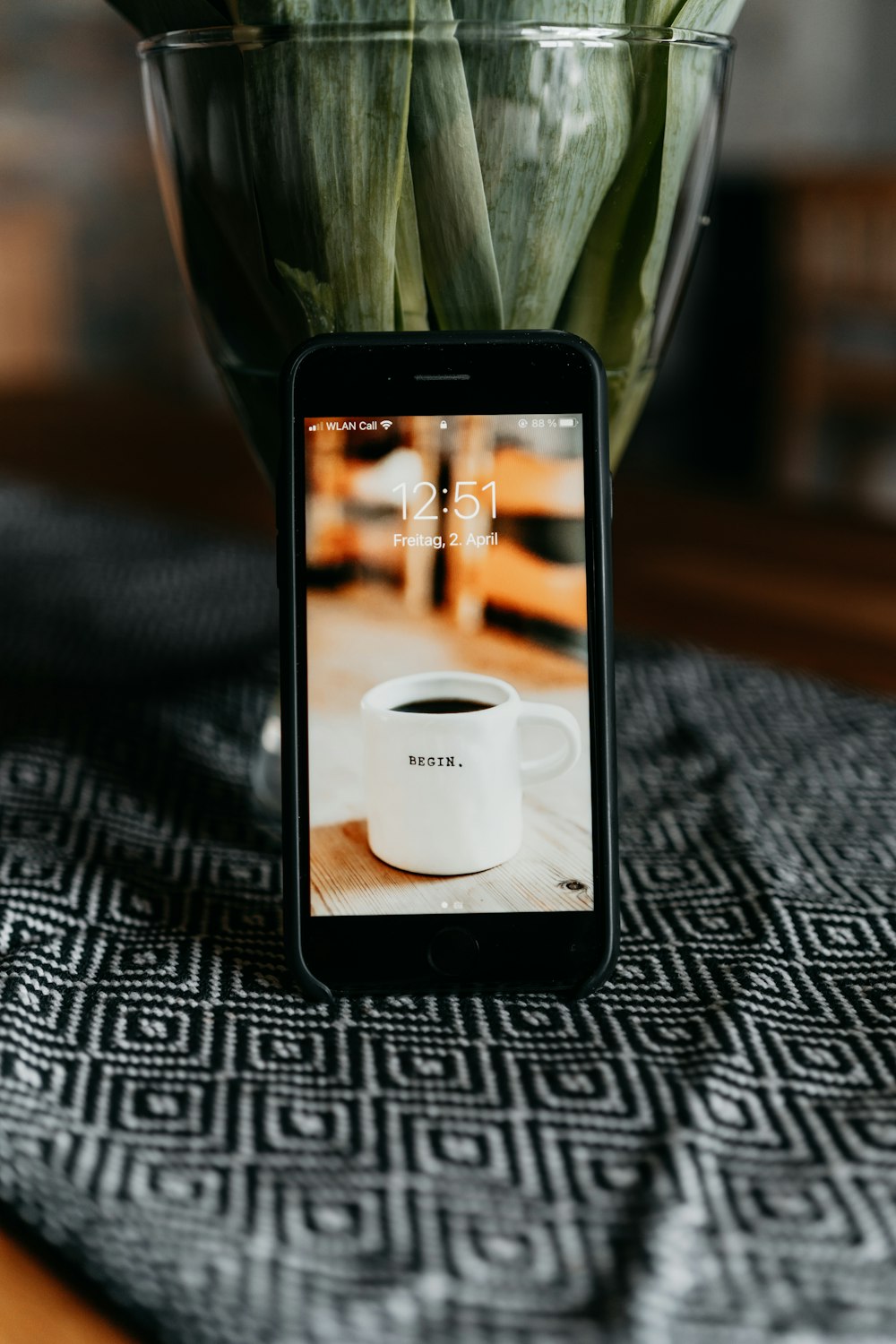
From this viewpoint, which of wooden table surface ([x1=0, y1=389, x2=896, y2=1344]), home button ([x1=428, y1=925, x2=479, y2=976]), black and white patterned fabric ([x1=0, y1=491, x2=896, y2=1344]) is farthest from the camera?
wooden table surface ([x1=0, y1=389, x2=896, y2=1344])

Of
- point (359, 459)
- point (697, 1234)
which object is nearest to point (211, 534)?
point (359, 459)

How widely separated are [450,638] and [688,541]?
44 cm

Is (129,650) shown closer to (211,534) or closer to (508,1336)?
(211,534)

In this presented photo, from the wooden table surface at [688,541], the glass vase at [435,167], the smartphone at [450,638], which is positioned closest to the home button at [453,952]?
the smartphone at [450,638]

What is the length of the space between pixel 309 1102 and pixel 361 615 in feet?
0.43

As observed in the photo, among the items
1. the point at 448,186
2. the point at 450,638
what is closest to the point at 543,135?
the point at 448,186

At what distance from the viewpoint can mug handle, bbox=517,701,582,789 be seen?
35cm

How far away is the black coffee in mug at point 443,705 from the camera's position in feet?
1.15

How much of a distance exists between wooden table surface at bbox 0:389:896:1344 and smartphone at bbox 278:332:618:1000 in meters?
0.27

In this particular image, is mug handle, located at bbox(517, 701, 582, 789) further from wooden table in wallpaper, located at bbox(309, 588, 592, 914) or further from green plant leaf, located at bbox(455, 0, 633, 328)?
green plant leaf, located at bbox(455, 0, 633, 328)

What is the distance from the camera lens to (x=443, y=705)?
35 centimetres

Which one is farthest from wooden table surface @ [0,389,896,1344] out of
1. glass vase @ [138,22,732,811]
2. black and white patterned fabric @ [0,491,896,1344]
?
glass vase @ [138,22,732,811]

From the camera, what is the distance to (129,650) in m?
0.61

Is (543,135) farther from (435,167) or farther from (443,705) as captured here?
(443,705)
